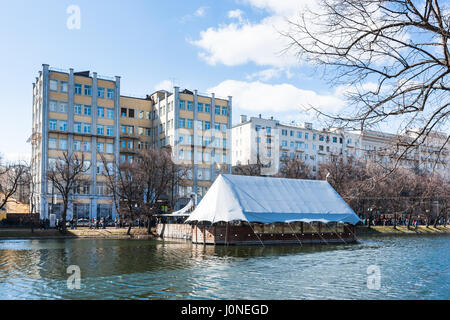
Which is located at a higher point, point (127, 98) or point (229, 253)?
point (127, 98)

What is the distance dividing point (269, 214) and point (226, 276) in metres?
19.7

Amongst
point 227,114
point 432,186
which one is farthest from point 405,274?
point 227,114

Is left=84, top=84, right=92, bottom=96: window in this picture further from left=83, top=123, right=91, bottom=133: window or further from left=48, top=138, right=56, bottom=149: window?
left=48, top=138, right=56, bottom=149: window

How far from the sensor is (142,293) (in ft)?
53.6

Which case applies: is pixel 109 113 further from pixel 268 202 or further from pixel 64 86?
pixel 268 202

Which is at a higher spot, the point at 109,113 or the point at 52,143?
the point at 109,113

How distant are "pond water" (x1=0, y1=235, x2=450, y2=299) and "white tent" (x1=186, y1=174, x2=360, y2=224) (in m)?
8.68

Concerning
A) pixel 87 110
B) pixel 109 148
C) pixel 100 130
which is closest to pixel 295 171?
pixel 109 148

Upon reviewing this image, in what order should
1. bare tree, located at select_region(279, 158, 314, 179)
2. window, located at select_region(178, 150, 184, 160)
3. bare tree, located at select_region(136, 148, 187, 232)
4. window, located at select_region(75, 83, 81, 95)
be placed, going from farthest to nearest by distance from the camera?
window, located at select_region(178, 150, 184, 160)
bare tree, located at select_region(279, 158, 314, 179)
window, located at select_region(75, 83, 81, 95)
bare tree, located at select_region(136, 148, 187, 232)

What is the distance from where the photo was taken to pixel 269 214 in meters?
39.9

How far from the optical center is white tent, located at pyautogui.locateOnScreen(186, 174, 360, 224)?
3900 centimetres

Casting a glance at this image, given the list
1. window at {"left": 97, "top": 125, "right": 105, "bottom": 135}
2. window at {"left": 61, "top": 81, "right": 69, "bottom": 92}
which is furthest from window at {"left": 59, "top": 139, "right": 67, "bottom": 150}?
window at {"left": 61, "top": 81, "right": 69, "bottom": 92}
